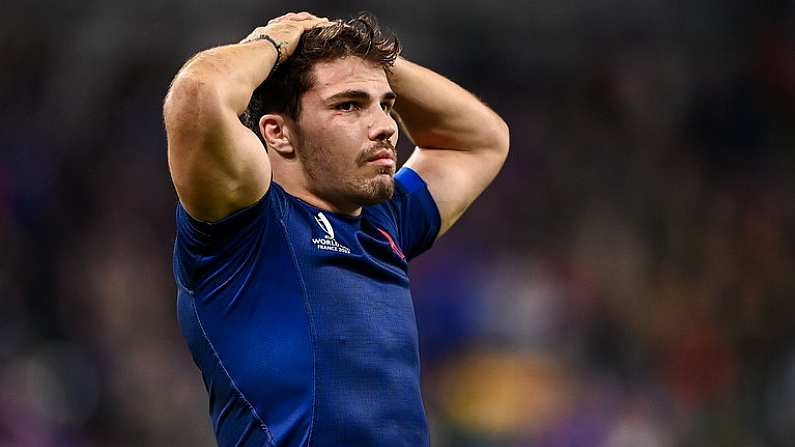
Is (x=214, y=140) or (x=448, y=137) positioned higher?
(x=214, y=140)

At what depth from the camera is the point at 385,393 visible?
295 cm

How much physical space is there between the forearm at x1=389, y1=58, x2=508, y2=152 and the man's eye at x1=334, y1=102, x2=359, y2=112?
403 mm

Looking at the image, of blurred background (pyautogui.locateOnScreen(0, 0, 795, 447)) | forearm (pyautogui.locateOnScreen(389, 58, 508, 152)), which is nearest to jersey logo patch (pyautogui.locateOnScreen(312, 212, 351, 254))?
forearm (pyautogui.locateOnScreen(389, 58, 508, 152))

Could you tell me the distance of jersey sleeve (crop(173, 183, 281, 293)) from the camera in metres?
2.88

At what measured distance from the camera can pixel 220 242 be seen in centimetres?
291

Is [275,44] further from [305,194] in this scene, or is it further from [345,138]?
[305,194]

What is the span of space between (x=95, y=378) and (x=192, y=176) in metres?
4.72

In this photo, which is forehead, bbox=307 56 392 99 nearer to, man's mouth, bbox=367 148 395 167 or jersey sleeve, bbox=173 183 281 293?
man's mouth, bbox=367 148 395 167

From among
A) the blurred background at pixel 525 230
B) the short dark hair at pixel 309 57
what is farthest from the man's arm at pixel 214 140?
the blurred background at pixel 525 230

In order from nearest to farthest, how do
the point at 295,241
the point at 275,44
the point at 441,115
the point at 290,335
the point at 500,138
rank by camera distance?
1. the point at 290,335
2. the point at 295,241
3. the point at 275,44
4. the point at 441,115
5. the point at 500,138

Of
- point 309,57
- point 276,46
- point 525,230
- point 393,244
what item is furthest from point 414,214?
point 525,230

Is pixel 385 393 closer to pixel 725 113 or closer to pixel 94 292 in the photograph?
pixel 94 292

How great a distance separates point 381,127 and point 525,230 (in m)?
5.25

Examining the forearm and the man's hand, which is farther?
the forearm
